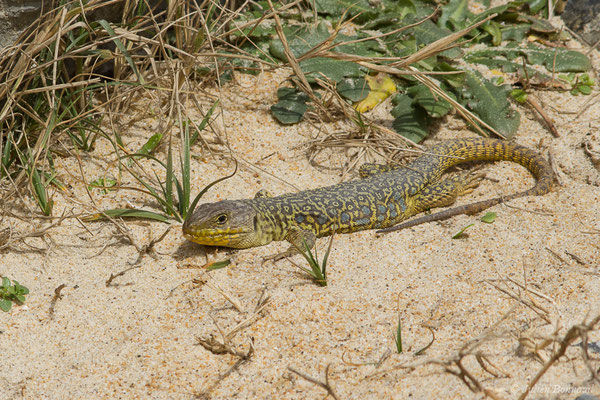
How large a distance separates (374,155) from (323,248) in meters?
1.66

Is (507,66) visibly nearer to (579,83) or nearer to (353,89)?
(579,83)

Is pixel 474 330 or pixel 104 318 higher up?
pixel 474 330

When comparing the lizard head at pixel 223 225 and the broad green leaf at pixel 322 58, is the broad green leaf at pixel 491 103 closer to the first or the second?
the broad green leaf at pixel 322 58

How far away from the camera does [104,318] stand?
159 inches

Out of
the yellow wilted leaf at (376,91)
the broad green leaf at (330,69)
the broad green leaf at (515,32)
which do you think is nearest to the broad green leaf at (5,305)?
the broad green leaf at (330,69)

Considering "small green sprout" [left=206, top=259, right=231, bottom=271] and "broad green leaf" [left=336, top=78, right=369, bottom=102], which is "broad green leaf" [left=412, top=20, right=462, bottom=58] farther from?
"small green sprout" [left=206, top=259, right=231, bottom=271]

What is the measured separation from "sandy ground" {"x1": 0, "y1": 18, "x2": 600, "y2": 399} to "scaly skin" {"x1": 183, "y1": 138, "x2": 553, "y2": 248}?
0.55 feet

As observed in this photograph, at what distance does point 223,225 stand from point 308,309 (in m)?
1.13

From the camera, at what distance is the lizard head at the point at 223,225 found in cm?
455

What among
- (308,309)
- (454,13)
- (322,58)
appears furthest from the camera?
(454,13)

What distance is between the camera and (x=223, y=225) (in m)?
4.65

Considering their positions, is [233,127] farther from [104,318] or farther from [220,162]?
[104,318]

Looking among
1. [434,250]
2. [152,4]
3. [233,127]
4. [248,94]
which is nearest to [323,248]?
[434,250]

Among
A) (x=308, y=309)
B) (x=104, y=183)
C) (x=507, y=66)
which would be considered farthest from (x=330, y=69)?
(x=308, y=309)
